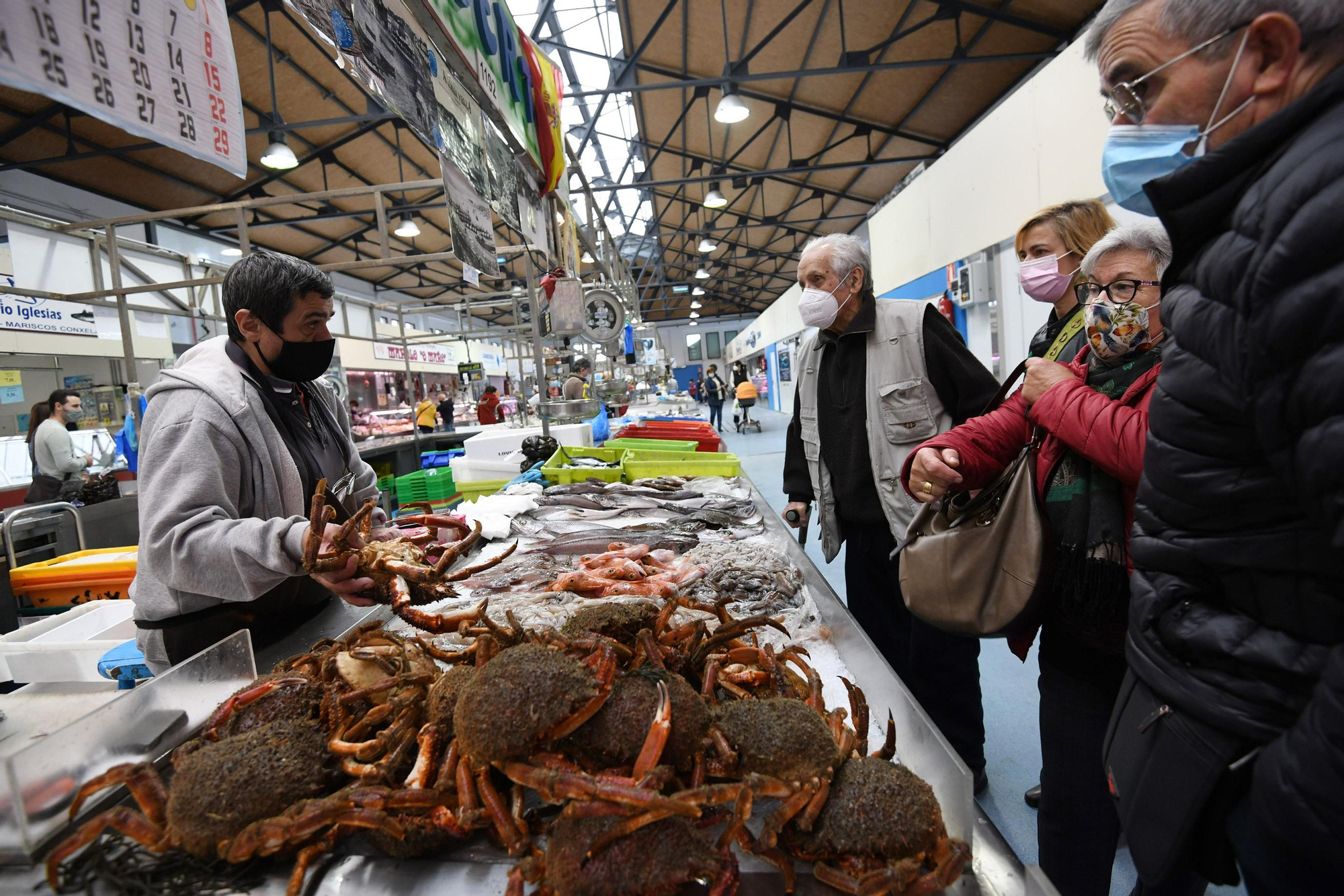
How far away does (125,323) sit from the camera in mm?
4344

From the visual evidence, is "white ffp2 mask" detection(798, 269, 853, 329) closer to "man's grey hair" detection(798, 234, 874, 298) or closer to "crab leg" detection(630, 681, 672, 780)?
"man's grey hair" detection(798, 234, 874, 298)

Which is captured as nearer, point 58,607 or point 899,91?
point 58,607

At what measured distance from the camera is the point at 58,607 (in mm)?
3369

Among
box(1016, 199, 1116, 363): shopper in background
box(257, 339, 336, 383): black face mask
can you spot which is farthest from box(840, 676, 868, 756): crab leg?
box(257, 339, 336, 383): black face mask

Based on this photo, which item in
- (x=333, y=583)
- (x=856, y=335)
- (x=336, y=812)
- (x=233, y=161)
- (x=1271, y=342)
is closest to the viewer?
(x=1271, y=342)

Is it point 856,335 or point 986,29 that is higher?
point 986,29

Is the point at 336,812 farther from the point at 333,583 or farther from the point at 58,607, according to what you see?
the point at 58,607

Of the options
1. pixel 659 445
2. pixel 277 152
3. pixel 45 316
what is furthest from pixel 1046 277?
pixel 45 316

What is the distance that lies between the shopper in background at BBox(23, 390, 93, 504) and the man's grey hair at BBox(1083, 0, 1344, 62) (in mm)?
8202

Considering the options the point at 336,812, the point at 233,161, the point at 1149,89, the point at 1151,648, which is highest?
the point at 233,161

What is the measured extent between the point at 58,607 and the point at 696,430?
14.6ft

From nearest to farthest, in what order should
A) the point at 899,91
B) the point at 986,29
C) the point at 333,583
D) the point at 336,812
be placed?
1. the point at 336,812
2. the point at 333,583
3. the point at 986,29
4. the point at 899,91

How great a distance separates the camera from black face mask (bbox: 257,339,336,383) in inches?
68.6

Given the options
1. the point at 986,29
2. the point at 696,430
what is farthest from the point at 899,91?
the point at 696,430
